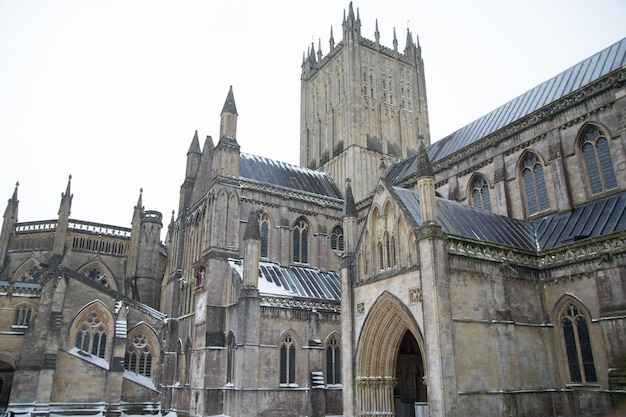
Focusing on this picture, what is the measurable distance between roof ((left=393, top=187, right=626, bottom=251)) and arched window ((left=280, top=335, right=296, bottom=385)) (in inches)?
465

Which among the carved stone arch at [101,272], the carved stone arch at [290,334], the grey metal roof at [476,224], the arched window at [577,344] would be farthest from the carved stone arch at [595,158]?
the carved stone arch at [101,272]

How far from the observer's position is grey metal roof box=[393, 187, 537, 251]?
21797mm

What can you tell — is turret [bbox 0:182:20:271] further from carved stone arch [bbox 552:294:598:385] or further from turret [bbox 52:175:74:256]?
carved stone arch [bbox 552:294:598:385]

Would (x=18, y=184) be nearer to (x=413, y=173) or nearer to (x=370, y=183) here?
(x=370, y=183)

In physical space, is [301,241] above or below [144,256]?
below

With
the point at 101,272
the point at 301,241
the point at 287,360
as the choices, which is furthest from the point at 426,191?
the point at 101,272

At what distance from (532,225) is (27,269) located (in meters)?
41.8

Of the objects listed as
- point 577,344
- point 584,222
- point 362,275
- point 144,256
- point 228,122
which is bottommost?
point 577,344

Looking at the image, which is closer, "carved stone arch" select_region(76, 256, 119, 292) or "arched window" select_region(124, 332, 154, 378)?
"arched window" select_region(124, 332, 154, 378)

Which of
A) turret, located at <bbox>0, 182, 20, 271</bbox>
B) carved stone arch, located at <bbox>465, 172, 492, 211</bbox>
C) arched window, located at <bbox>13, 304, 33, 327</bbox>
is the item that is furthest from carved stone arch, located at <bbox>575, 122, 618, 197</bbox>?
turret, located at <bbox>0, 182, 20, 271</bbox>

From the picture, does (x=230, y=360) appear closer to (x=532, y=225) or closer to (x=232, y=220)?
(x=232, y=220)

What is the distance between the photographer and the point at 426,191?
20219 mm

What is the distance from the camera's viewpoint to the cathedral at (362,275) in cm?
1981

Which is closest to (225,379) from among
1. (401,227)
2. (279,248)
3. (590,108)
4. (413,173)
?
(279,248)
